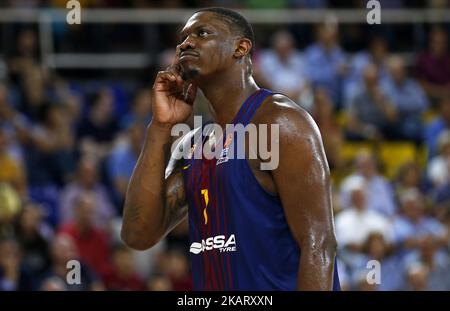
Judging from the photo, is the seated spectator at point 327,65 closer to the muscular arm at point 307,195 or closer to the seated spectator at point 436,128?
the seated spectator at point 436,128

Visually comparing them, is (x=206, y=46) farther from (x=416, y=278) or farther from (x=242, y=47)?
(x=416, y=278)

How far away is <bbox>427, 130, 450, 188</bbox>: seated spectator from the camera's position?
12.5m

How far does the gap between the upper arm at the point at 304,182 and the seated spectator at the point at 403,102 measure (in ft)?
31.1

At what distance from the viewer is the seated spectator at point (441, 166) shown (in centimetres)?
1249

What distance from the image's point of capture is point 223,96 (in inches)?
182

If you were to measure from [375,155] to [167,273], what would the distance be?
367cm

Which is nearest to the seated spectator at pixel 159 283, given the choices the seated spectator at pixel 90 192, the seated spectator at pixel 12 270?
the seated spectator at pixel 90 192

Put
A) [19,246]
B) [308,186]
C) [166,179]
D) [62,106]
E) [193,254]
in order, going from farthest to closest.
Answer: [62,106] → [19,246] → [166,179] → [193,254] → [308,186]

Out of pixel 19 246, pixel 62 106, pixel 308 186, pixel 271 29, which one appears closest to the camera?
pixel 308 186

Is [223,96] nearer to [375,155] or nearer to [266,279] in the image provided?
[266,279]

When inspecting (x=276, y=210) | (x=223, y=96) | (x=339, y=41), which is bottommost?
(x=276, y=210)

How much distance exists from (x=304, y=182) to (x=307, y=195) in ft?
0.18

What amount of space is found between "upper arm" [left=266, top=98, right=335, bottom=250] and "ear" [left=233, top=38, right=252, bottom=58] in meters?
0.48
